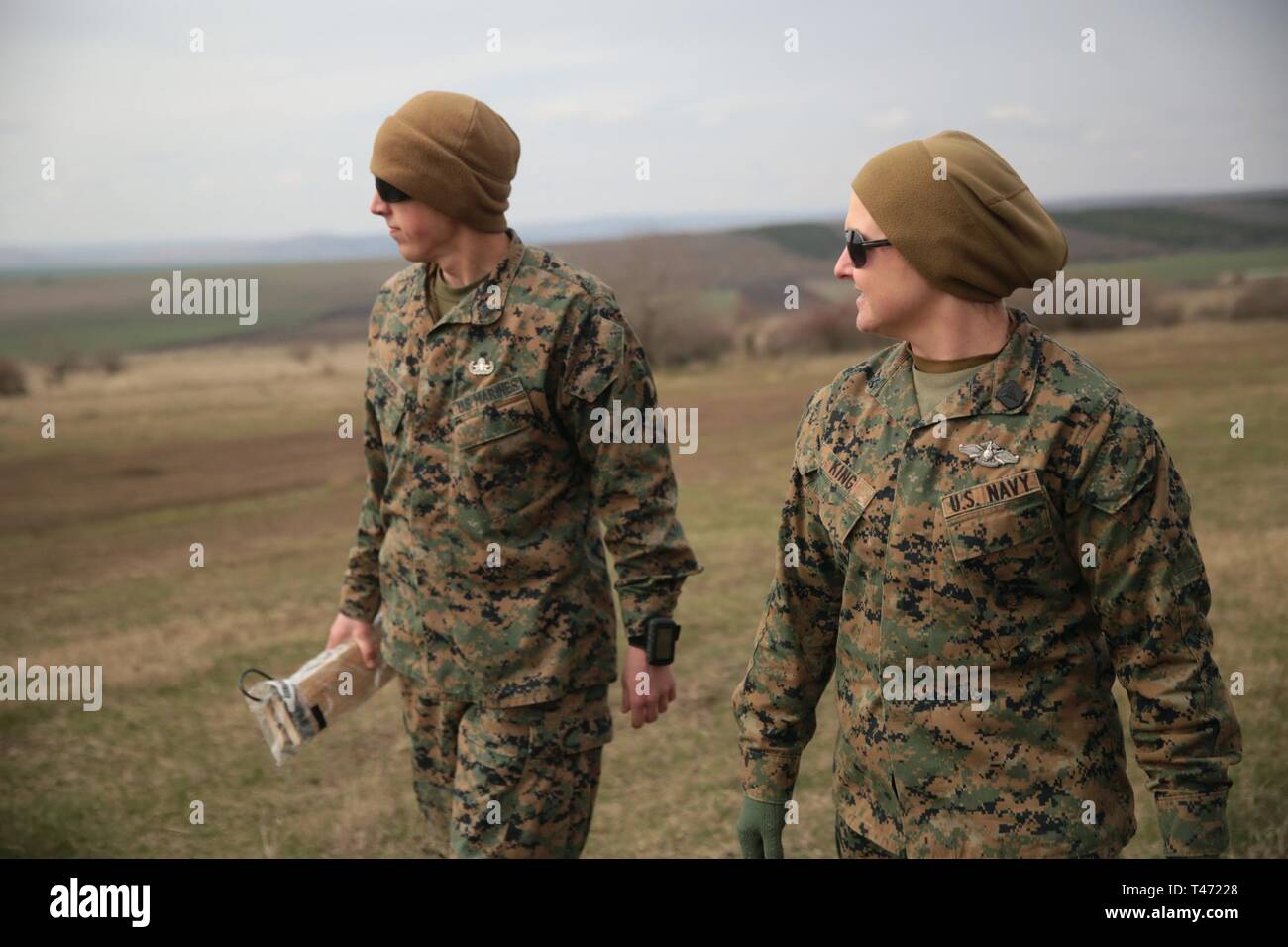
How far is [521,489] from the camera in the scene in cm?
341

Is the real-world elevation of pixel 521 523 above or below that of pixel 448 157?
below

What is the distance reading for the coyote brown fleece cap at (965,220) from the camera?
2.35 m

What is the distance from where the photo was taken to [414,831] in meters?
5.16

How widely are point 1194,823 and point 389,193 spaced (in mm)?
2224

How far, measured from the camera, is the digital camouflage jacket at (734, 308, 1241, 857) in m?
2.23

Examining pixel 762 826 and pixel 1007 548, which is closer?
pixel 1007 548

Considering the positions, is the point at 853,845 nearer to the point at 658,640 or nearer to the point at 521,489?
the point at 658,640

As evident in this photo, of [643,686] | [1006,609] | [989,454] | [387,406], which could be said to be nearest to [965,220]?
[989,454]

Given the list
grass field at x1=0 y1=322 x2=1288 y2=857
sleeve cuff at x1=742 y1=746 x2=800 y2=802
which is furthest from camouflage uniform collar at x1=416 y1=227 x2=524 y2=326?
grass field at x1=0 y1=322 x2=1288 y2=857

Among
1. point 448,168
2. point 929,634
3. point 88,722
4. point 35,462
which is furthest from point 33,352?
point 929,634

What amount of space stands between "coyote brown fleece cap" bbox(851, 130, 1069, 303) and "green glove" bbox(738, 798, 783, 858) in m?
0.99

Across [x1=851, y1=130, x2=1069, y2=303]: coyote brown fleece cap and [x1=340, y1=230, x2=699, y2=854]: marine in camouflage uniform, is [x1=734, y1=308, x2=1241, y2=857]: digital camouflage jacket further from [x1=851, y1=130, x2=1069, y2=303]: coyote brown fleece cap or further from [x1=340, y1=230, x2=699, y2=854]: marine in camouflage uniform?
[x1=340, y1=230, x2=699, y2=854]: marine in camouflage uniform

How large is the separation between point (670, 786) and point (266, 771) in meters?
1.69

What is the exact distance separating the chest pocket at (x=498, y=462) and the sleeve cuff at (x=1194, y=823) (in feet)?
5.49
